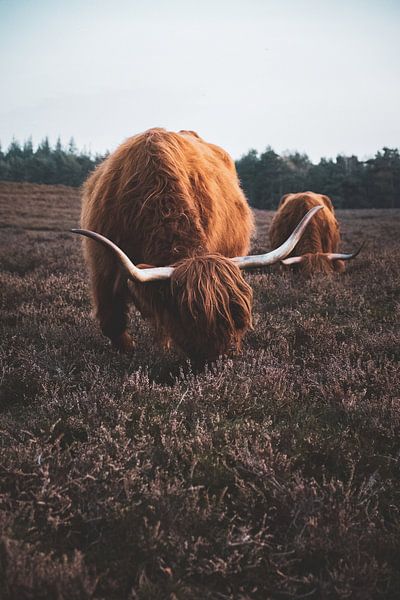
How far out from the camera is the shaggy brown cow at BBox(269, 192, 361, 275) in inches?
258

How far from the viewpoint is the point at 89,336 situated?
3.87m

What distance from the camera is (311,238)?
726 cm

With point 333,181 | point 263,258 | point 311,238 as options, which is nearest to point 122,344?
point 263,258

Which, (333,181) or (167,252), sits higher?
(333,181)

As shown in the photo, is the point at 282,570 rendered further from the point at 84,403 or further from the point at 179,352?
the point at 179,352

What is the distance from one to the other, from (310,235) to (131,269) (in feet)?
17.8

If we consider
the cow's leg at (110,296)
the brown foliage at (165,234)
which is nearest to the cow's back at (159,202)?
the brown foliage at (165,234)

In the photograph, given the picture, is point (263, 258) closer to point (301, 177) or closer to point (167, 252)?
point (167, 252)

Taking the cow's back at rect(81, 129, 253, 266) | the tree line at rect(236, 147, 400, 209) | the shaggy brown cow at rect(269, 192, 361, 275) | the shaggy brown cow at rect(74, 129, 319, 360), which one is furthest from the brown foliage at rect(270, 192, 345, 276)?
the tree line at rect(236, 147, 400, 209)

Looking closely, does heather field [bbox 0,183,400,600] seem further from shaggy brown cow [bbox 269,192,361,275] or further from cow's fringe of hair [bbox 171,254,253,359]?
shaggy brown cow [bbox 269,192,361,275]

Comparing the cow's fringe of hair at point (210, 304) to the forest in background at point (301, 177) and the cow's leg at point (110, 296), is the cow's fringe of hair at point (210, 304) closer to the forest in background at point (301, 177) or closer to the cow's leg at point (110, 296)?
the cow's leg at point (110, 296)

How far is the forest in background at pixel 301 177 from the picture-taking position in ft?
143

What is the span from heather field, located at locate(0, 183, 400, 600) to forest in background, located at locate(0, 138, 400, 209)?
37.6 m

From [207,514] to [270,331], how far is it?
2504mm
